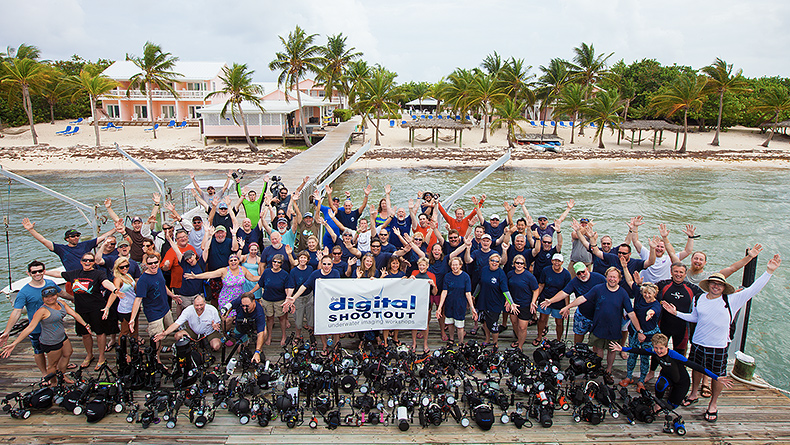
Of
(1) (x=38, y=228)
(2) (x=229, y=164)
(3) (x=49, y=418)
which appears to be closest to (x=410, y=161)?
(2) (x=229, y=164)

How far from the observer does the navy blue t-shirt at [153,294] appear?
6.48 meters

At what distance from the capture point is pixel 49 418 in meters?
5.72

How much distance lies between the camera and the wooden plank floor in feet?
17.9

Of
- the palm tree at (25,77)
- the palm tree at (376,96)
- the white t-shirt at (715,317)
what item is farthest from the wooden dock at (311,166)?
the palm tree at (25,77)

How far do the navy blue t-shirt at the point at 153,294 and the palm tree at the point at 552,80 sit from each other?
4813cm

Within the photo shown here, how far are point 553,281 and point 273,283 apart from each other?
4.39 metres

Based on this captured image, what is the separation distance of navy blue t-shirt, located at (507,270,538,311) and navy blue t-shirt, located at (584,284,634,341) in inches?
36.9

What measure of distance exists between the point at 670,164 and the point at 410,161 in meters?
21.6

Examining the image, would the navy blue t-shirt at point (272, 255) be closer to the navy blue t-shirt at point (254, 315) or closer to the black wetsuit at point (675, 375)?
the navy blue t-shirt at point (254, 315)

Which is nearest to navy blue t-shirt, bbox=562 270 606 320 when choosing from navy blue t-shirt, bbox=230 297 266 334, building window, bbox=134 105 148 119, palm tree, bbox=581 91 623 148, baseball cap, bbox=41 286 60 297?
navy blue t-shirt, bbox=230 297 266 334

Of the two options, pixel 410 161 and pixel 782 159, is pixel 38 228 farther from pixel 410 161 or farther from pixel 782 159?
pixel 782 159

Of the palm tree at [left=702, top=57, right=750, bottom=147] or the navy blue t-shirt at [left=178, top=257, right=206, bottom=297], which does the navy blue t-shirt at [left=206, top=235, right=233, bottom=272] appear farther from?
the palm tree at [left=702, top=57, right=750, bottom=147]

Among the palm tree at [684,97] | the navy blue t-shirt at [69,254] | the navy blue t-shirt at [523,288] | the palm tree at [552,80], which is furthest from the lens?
the palm tree at [552,80]

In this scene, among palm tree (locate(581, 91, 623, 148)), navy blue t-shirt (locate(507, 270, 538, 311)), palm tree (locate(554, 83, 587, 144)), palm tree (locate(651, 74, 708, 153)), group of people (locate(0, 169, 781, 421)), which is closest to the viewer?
group of people (locate(0, 169, 781, 421))
